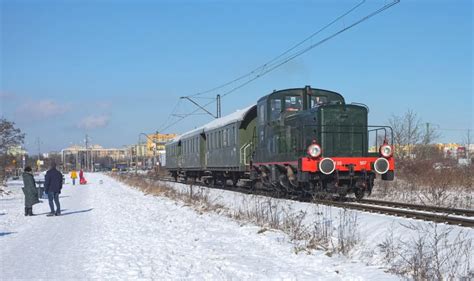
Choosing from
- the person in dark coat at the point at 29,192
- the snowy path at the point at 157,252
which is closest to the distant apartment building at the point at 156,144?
Result: the person in dark coat at the point at 29,192

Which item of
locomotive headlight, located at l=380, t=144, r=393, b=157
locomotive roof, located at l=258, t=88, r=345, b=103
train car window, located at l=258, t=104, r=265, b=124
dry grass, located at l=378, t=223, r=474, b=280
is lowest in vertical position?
dry grass, located at l=378, t=223, r=474, b=280

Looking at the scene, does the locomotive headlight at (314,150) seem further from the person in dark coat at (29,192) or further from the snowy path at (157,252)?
the person in dark coat at (29,192)

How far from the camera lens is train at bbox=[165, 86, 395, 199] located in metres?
15.4

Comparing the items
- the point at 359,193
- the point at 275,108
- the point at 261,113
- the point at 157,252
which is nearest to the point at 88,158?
the point at 261,113

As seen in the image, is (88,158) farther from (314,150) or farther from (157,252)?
(157,252)

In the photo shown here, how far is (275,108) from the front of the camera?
1878 cm

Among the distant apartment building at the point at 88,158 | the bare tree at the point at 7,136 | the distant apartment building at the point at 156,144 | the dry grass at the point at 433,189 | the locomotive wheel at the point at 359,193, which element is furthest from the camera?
the distant apartment building at the point at 88,158

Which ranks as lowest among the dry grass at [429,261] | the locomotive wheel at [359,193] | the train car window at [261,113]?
the dry grass at [429,261]

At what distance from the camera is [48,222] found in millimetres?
13578

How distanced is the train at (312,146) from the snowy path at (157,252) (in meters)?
3.88

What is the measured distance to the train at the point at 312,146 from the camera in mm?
15422

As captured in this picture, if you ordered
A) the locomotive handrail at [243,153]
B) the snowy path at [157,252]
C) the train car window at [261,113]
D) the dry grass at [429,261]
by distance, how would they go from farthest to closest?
the locomotive handrail at [243,153], the train car window at [261,113], the snowy path at [157,252], the dry grass at [429,261]

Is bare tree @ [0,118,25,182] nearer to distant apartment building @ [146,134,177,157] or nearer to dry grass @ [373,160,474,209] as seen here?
distant apartment building @ [146,134,177,157]

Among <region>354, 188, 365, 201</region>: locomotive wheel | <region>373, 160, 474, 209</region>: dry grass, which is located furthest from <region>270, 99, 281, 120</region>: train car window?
<region>373, 160, 474, 209</region>: dry grass
